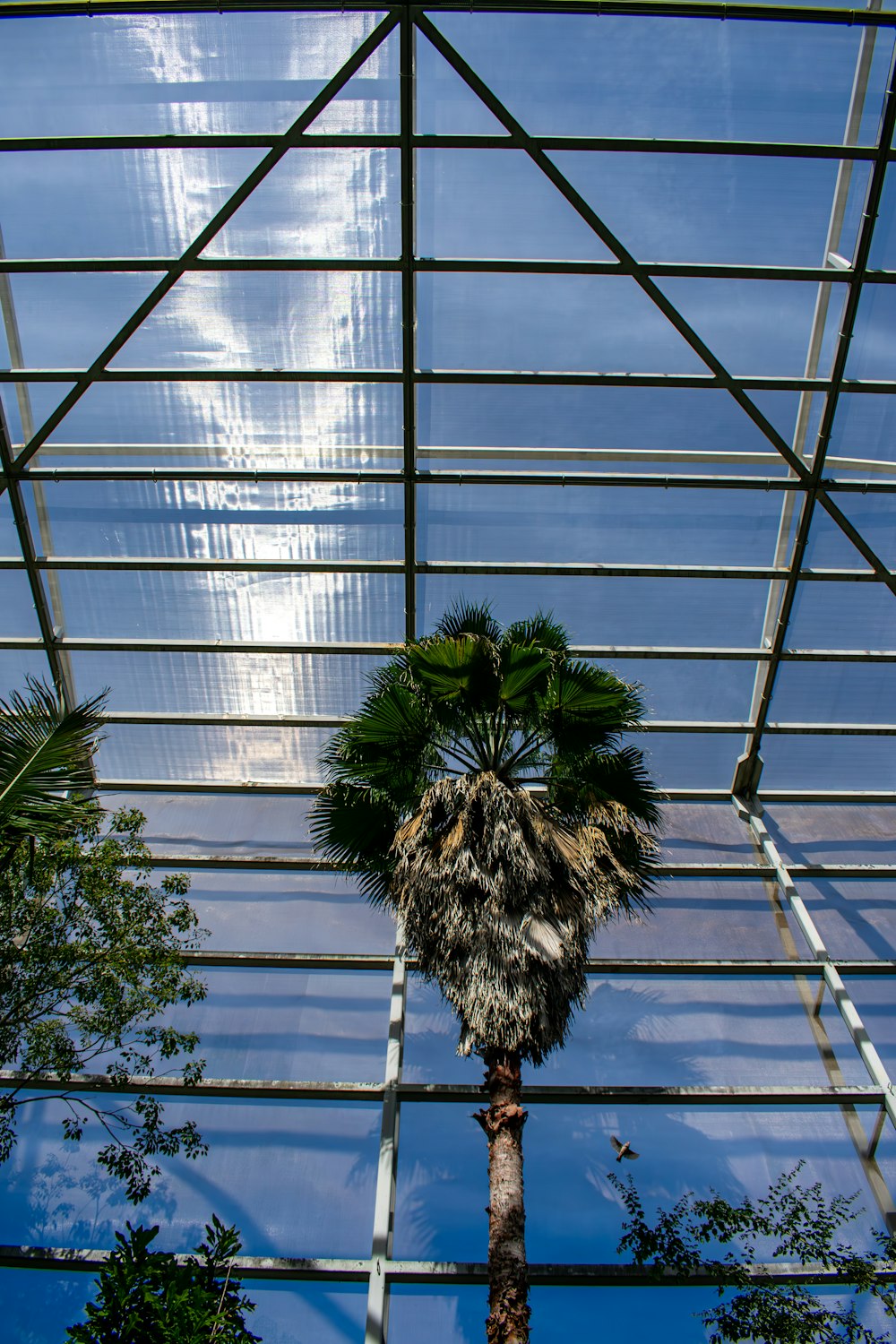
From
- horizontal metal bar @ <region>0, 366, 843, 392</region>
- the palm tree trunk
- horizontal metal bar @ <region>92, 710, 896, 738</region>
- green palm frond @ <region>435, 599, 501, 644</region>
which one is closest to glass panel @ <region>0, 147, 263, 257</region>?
horizontal metal bar @ <region>0, 366, 843, 392</region>

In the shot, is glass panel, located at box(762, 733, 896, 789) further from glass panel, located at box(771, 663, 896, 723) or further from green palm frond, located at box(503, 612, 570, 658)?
green palm frond, located at box(503, 612, 570, 658)

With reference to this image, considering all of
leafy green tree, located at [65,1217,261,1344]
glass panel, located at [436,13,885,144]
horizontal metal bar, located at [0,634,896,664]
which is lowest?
leafy green tree, located at [65,1217,261,1344]

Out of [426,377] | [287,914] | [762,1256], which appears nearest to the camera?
[762,1256]

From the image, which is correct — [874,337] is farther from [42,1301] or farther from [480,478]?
[42,1301]

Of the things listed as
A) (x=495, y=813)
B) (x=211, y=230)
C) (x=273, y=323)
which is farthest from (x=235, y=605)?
(x=495, y=813)

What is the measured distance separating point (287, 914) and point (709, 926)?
4.50 m

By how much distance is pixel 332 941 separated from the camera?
1043 centimetres

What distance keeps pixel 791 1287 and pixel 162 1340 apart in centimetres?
435

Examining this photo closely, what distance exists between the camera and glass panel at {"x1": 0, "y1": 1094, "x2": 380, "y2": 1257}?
26.2 feet

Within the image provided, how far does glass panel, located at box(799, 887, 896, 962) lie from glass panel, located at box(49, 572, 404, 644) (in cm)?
555

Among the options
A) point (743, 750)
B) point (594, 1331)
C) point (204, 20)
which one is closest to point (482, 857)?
point (594, 1331)

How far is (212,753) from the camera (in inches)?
484

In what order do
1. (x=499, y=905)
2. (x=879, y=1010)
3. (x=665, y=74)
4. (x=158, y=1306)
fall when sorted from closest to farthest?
(x=158, y=1306), (x=499, y=905), (x=665, y=74), (x=879, y=1010)

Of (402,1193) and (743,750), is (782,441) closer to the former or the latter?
(743,750)
